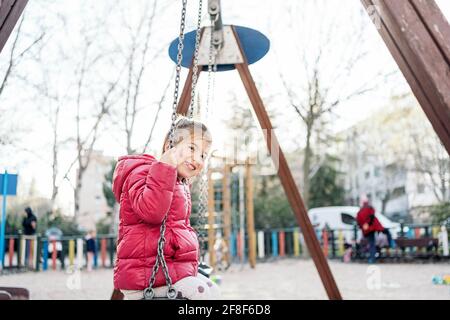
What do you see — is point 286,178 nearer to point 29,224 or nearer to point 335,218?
point 29,224

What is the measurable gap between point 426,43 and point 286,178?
1587mm

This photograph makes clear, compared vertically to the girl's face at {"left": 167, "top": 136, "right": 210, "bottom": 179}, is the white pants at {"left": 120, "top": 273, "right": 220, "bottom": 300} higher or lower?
lower

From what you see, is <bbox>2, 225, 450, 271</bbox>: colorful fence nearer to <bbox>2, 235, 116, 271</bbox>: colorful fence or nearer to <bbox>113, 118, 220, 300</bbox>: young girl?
<bbox>2, 235, 116, 271</bbox>: colorful fence

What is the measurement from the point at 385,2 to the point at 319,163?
484 inches

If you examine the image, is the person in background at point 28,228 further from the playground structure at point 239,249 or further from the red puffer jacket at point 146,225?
the red puffer jacket at point 146,225

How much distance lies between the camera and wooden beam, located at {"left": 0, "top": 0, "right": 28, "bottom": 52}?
1.50 meters

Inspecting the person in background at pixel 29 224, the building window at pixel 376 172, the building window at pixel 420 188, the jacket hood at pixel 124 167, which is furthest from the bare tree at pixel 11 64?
the building window at pixel 376 172

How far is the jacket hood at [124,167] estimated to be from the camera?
1.20 m

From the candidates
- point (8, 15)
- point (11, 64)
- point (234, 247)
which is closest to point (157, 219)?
point (8, 15)

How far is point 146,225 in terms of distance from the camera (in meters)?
1.15

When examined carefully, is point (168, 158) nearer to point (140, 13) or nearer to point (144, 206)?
point (144, 206)

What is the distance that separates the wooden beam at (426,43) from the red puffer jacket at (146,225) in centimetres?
78

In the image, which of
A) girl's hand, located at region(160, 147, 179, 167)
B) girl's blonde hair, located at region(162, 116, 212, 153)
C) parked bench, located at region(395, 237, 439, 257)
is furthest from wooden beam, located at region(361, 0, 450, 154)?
parked bench, located at region(395, 237, 439, 257)
